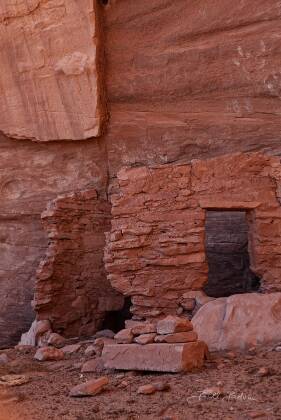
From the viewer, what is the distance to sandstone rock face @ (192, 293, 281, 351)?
5.13 meters

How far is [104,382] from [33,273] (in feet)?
17.5

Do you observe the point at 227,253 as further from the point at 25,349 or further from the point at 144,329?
the point at 144,329

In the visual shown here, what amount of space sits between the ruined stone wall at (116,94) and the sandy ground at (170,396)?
458cm

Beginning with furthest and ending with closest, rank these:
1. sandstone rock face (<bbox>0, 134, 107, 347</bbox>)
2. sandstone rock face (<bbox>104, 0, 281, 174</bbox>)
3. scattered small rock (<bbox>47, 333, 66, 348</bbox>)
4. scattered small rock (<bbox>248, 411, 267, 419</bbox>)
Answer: sandstone rock face (<bbox>0, 134, 107, 347</bbox>)
sandstone rock face (<bbox>104, 0, 281, 174</bbox>)
scattered small rock (<bbox>47, 333, 66, 348</bbox>)
scattered small rock (<bbox>248, 411, 267, 419</bbox>)

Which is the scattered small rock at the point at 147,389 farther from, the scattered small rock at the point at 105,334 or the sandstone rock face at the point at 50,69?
the sandstone rock face at the point at 50,69

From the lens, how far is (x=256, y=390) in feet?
12.4

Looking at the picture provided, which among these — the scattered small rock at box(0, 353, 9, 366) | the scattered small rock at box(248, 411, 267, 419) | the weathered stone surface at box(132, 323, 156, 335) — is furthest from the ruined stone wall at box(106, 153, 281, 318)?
the scattered small rock at box(248, 411, 267, 419)

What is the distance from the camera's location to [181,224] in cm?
659

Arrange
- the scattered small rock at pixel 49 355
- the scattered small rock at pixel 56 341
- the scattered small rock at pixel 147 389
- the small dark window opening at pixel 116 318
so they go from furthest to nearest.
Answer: the small dark window opening at pixel 116 318
the scattered small rock at pixel 56 341
the scattered small rock at pixel 49 355
the scattered small rock at pixel 147 389

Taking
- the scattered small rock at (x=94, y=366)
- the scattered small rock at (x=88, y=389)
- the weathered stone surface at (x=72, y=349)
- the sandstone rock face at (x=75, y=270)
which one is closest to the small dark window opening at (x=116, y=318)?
the sandstone rock face at (x=75, y=270)

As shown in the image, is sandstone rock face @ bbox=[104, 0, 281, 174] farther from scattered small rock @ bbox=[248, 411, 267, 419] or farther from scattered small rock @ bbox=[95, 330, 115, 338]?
scattered small rock @ bbox=[248, 411, 267, 419]

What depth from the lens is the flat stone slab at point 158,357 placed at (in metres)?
4.28

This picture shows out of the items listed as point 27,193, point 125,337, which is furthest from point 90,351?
point 27,193

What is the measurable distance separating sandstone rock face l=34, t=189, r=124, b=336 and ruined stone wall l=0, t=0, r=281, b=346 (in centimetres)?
106
